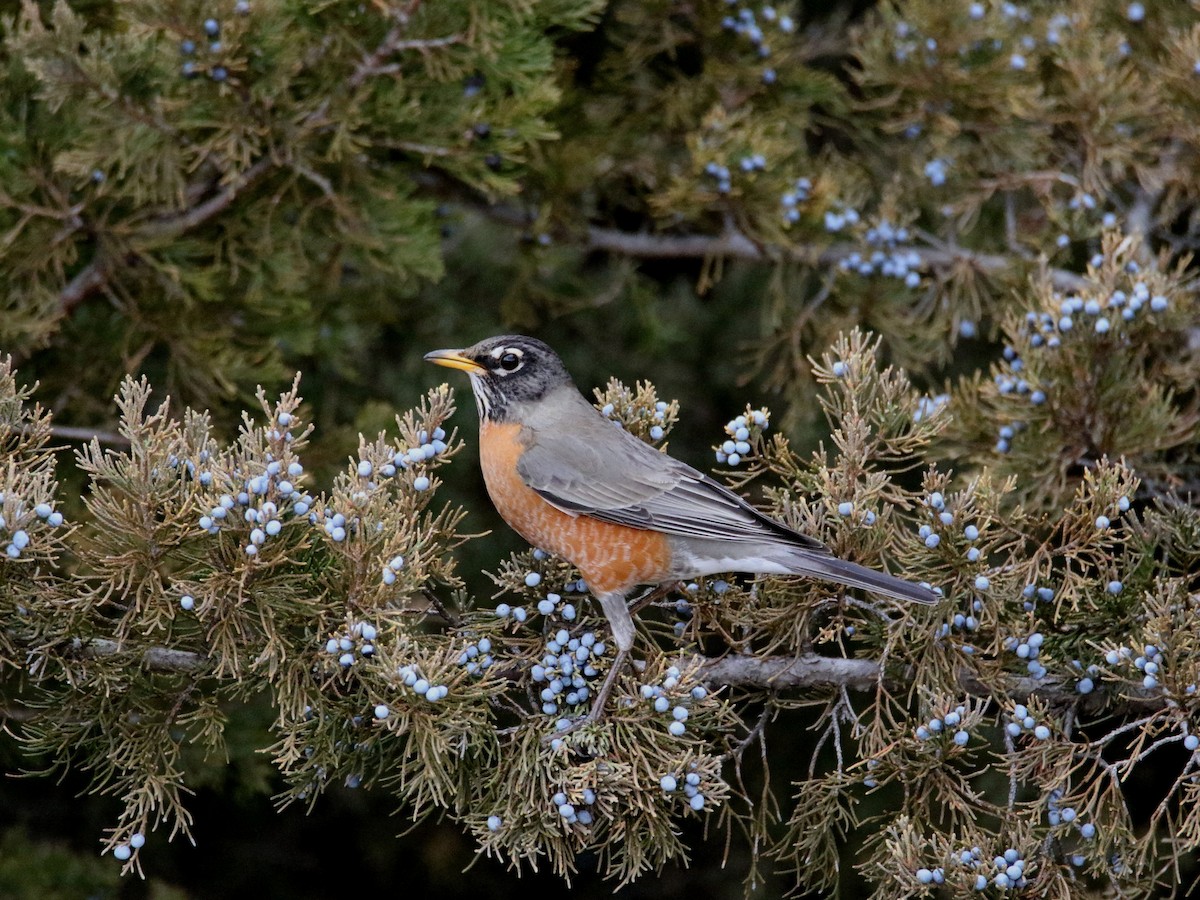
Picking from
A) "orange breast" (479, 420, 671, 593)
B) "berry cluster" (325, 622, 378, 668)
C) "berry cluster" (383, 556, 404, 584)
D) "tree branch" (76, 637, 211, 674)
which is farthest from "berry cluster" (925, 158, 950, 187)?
"tree branch" (76, 637, 211, 674)

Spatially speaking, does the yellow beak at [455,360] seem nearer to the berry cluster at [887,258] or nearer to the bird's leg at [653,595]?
the bird's leg at [653,595]

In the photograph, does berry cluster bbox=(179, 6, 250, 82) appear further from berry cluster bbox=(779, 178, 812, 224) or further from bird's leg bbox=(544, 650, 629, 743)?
bird's leg bbox=(544, 650, 629, 743)

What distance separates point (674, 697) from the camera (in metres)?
2.94

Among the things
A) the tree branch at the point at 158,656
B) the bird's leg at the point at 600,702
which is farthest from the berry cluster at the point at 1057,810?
the tree branch at the point at 158,656

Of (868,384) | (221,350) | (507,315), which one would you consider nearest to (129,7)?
(221,350)

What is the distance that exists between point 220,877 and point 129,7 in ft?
11.3

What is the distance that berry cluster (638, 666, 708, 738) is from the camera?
2.91 metres

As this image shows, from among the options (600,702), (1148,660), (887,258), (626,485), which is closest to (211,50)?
(626,485)

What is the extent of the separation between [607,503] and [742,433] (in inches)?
21.1

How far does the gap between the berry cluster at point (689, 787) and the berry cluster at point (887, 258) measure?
251 cm

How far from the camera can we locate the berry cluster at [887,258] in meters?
4.80

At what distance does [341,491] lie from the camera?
287cm

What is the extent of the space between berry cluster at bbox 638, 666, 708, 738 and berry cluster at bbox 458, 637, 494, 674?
361 millimetres

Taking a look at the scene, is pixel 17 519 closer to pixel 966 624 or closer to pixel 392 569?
pixel 392 569
